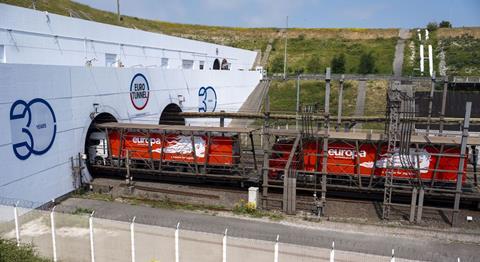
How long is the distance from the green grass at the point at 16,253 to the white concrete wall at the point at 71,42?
15.3m

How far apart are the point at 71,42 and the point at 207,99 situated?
511 inches

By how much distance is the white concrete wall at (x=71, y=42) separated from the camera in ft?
79.2

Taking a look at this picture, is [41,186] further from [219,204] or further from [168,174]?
[219,204]

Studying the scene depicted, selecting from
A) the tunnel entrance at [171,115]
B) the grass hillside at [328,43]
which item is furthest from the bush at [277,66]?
the tunnel entrance at [171,115]

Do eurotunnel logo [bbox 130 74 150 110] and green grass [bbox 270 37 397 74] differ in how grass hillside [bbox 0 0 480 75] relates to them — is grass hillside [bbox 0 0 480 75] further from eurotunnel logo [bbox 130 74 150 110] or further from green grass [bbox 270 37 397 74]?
eurotunnel logo [bbox 130 74 150 110]

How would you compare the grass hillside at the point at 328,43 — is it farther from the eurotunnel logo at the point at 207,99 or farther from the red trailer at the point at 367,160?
the red trailer at the point at 367,160

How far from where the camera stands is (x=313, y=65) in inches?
2694

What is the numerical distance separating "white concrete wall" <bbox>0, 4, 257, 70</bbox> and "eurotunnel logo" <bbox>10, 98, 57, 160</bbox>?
25.5 ft

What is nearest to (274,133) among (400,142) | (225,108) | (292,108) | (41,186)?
(400,142)

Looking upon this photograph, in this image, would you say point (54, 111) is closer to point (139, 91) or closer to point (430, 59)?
point (139, 91)

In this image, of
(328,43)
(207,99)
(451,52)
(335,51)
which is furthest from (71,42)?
(451,52)

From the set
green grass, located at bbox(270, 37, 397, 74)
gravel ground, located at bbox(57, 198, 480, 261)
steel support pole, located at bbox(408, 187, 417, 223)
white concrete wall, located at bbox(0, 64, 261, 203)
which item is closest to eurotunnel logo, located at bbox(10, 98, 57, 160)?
white concrete wall, located at bbox(0, 64, 261, 203)

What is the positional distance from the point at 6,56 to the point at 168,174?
1198 cm

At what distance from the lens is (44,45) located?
26031 millimetres
